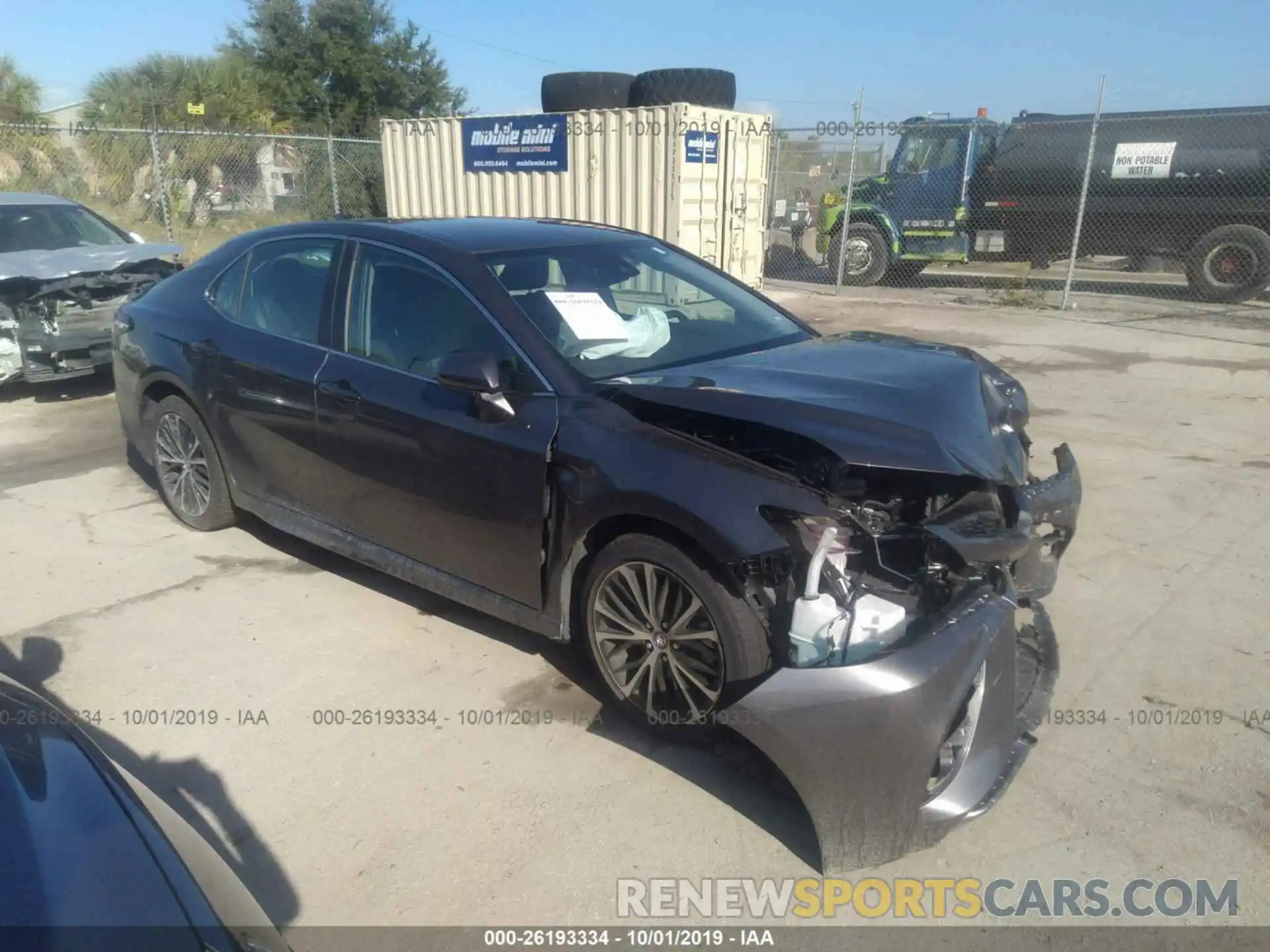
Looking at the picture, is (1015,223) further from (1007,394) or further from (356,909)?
(356,909)

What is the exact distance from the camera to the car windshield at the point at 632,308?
369 centimetres

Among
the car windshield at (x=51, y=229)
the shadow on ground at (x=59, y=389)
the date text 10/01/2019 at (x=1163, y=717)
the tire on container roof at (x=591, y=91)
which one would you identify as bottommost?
the shadow on ground at (x=59, y=389)

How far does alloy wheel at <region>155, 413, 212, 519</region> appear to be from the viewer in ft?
16.8

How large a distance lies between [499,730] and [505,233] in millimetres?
2107

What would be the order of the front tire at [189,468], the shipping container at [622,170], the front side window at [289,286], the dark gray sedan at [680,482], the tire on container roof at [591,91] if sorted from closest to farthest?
the dark gray sedan at [680,482] → the front side window at [289,286] → the front tire at [189,468] → the shipping container at [622,170] → the tire on container roof at [591,91]

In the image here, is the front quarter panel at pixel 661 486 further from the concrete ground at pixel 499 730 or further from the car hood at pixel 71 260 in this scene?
the car hood at pixel 71 260

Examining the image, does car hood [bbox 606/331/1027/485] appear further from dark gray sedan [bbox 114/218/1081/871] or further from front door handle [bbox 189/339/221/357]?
front door handle [bbox 189/339/221/357]

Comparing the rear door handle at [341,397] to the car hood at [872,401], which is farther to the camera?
the rear door handle at [341,397]

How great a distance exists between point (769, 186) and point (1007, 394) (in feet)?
37.5

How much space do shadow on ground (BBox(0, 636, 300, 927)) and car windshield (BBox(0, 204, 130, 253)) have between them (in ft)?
20.7

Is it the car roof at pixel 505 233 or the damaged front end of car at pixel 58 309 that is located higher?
the car roof at pixel 505 233

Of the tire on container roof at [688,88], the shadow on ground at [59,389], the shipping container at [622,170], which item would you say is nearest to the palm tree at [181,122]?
the shipping container at [622,170]

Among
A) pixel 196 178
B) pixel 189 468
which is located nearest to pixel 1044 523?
pixel 189 468

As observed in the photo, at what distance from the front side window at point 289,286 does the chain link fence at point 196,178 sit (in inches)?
581
